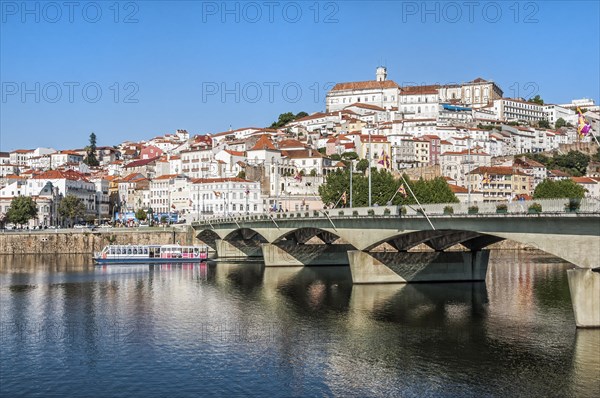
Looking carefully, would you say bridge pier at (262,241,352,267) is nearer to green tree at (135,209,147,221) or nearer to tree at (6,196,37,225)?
tree at (6,196,37,225)

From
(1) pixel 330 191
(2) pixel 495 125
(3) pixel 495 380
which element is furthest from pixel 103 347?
(2) pixel 495 125

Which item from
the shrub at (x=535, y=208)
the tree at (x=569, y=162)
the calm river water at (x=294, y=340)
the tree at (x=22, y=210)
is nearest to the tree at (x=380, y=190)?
the calm river water at (x=294, y=340)

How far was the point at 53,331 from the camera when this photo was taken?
38594mm

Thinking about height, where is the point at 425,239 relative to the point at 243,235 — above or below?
above

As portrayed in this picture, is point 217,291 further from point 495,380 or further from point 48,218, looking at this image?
point 48,218

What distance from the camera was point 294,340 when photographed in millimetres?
36500

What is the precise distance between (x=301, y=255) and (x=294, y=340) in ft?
141

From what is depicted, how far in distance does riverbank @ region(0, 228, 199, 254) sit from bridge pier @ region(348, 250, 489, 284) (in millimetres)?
54090

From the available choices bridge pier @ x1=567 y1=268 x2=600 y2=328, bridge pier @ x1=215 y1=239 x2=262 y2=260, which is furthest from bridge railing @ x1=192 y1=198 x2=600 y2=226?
bridge pier @ x1=215 y1=239 x2=262 y2=260

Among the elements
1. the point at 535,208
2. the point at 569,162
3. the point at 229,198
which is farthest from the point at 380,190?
the point at 569,162

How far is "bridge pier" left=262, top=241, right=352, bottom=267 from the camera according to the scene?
257 feet

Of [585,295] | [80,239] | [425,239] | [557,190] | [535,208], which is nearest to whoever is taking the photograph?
[585,295]

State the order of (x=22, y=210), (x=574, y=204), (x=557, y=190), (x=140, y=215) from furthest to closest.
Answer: (x=140, y=215) → (x=22, y=210) → (x=557, y=190) → (x=574, y=204)

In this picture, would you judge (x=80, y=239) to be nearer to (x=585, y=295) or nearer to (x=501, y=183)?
(x=501, y=183)
